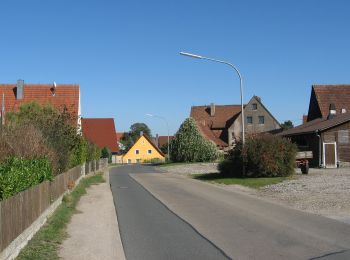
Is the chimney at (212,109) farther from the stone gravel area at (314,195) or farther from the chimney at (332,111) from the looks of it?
the stone gravel area at (314,195)

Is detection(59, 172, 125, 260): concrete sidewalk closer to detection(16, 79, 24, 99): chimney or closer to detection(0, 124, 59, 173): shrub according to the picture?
detection(0, 124, 59, 173): shrub

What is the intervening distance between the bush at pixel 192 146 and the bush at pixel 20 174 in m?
54.1

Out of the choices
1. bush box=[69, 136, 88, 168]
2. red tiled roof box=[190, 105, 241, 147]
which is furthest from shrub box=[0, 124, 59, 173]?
red tiled roof box=[190, 105, 241, 147]

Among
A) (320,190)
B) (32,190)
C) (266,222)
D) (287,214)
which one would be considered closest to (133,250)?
(32,190)

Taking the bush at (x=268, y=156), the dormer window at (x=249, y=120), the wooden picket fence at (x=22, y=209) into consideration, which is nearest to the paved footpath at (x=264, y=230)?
the wooden picket fence at (x=22, y=209)

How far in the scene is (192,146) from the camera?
70.8 metres

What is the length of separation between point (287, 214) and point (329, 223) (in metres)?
2.29

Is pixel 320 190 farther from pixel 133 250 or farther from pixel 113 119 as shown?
pixel 113 119

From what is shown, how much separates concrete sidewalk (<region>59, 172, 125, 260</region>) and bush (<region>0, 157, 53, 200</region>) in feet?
4.88

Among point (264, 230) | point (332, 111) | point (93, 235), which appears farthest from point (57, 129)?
point (332, 111)

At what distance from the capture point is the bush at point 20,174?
389 inches

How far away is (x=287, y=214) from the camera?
15.5 meters

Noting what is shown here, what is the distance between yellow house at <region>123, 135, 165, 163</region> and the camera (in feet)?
366

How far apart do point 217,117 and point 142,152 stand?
21.2m
